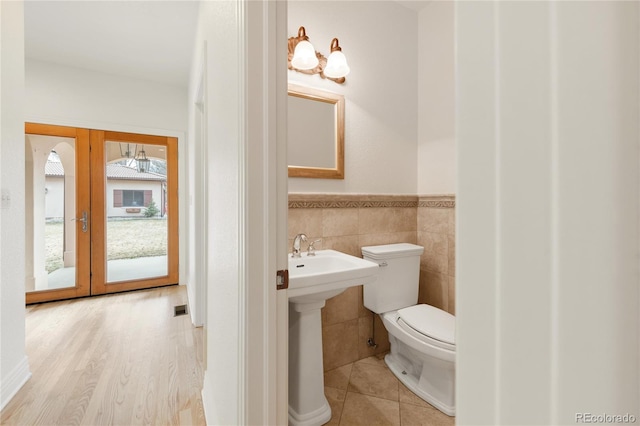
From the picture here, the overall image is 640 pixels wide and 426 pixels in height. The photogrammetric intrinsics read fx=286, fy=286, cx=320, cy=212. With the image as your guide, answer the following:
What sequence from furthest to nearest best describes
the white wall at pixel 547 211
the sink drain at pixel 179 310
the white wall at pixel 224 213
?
the sink drain at pixel 179 310 < the white wall at pixel 224 213 < the white wall at pixel 547 211

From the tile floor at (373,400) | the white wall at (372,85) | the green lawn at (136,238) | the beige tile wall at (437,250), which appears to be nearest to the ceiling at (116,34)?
the white wall at (372,85)

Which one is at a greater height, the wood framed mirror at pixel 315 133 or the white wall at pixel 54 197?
the wood framed mirror at pixel 315 133

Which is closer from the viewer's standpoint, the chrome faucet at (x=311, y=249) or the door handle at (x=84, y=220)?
the chrome faucet at (x=311, y=249)

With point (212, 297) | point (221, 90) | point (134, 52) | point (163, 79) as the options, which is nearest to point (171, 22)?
point (134, 52)

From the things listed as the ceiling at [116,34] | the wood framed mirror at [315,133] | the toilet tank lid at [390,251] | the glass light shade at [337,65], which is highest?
the ceiling at [116,34]

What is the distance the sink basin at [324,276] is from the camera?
A: 1.27 m

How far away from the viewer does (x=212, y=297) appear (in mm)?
1430

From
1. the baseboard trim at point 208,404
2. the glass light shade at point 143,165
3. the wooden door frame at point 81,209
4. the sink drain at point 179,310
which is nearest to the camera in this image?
the baseboard trim at point 208,404

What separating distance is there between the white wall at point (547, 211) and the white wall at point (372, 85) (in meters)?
1.60

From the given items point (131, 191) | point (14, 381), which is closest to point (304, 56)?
point (14, 381)

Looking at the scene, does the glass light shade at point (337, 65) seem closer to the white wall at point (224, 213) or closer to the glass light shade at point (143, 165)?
the white wall at point (224, 213)

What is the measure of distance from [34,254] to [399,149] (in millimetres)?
3887

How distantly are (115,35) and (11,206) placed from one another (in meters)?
1.80

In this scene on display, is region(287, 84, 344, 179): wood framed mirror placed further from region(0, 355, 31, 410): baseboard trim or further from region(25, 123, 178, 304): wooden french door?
region(25, 123, 178, 304): wooden french door
